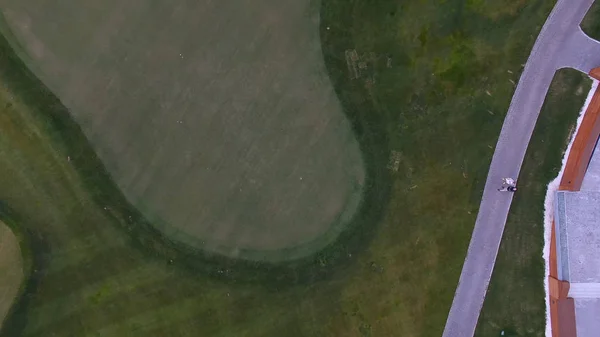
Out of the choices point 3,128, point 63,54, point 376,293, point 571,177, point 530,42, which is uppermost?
point 530,42

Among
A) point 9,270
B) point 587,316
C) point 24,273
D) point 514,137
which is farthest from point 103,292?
point 587,316

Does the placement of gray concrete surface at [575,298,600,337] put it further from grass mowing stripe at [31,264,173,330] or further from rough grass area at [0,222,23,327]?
rough grass area at [0,222,23,327]

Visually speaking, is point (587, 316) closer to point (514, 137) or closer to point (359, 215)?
point (514, 137)

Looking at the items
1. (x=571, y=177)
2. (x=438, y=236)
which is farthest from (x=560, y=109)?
(x=438, y=236)

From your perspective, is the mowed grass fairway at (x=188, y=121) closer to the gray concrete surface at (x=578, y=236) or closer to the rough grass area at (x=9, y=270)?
the rough grass area at (x=9, y=270)

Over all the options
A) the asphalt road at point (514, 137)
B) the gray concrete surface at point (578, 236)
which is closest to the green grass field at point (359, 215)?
the asphalt road at point (514, 137)

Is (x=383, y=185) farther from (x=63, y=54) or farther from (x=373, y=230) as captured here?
(x=63, y=54)

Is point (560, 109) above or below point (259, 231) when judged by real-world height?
above

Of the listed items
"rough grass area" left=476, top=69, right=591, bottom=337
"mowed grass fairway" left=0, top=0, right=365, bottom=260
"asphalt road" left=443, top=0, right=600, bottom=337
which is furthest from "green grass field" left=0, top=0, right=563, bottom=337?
"rough grass area" left=476, top=69, right=591, bottom=337
